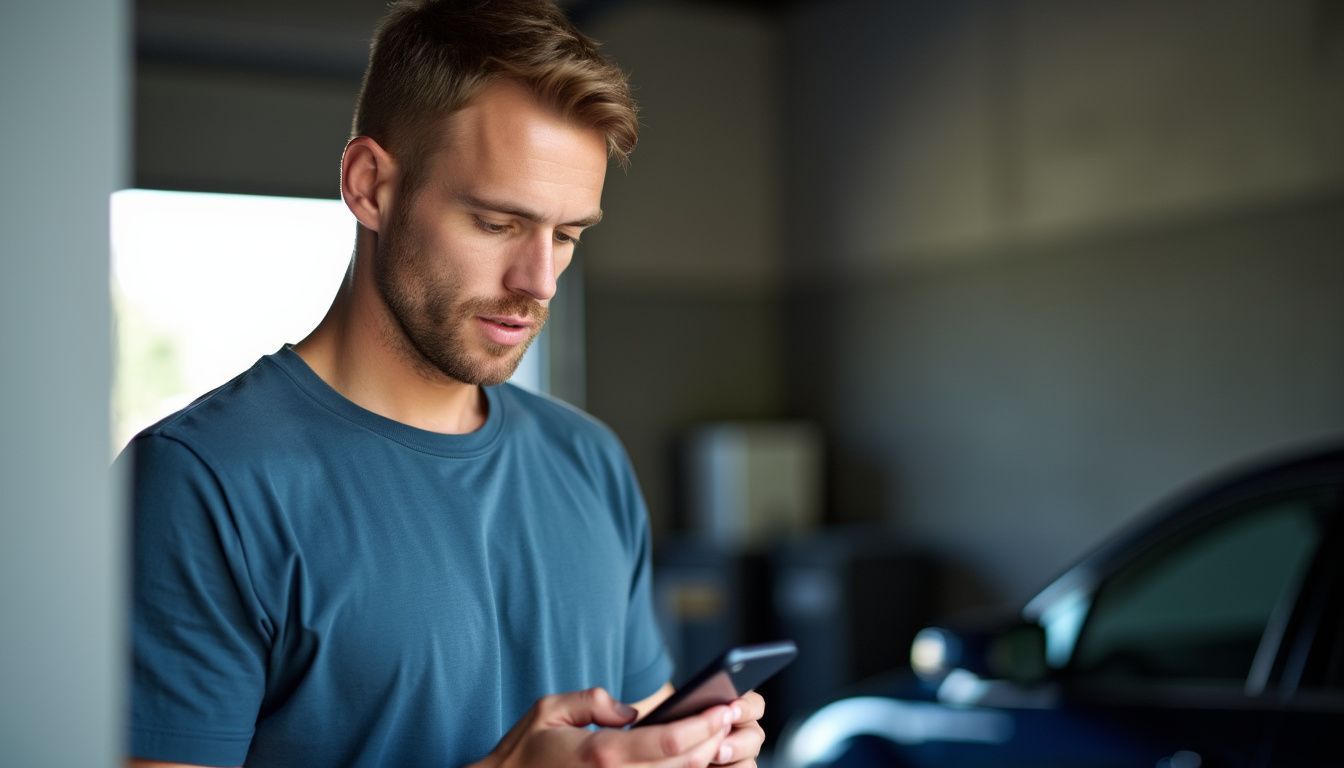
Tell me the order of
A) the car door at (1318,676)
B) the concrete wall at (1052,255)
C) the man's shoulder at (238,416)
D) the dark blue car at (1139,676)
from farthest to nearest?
the concrete wall at (1052,255), the dark blue car at (1139,676), the car door at (1318,676), the man's shoulder at (238,416)

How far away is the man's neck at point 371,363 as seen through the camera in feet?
4.52

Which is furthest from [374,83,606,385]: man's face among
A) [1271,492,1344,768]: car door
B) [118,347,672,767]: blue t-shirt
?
[1271,492,1344,768]: car door

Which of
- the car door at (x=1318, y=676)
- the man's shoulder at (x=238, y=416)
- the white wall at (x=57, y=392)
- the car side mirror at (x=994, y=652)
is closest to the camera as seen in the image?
the white wall at (x=57, y=392)

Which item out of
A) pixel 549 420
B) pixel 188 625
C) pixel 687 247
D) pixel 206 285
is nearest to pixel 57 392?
pixel 188 625

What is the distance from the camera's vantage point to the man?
1.17m

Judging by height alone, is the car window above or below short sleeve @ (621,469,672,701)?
below

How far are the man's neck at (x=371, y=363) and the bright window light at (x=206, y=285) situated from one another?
4082 millimetres

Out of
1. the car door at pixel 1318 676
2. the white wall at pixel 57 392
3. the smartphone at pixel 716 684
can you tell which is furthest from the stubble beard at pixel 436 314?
the car door at pixel 1318 676

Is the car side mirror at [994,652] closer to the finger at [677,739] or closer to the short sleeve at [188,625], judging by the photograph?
the finger at [677,739]

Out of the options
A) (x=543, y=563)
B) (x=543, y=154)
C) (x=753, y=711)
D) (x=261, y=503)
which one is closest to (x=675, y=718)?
(x=753, y=711)

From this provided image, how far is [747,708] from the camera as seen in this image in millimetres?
1256

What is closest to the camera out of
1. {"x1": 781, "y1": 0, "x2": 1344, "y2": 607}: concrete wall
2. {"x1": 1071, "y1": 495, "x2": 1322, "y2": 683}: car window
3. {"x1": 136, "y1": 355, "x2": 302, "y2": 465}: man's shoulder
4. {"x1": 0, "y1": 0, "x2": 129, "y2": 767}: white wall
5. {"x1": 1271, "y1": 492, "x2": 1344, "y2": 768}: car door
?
{"x1": 0, "y1": 0, "x2": 129, "y2": 767}: white wall

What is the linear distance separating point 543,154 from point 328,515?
1.36 feet

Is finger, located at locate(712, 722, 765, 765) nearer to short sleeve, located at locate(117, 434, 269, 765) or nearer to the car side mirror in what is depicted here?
short sleeve, located at locate(117, 434, 269, 765)
